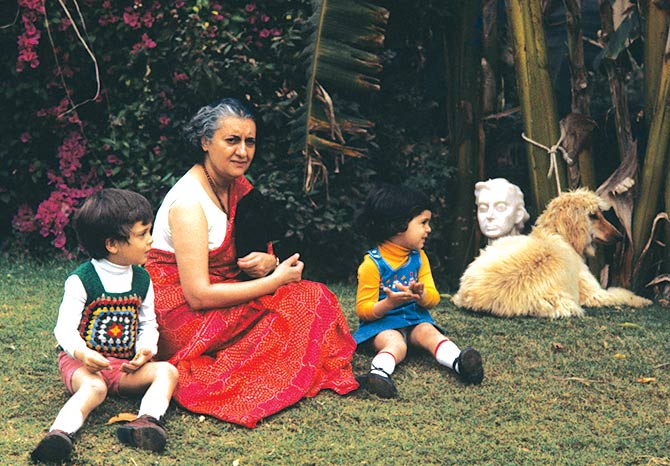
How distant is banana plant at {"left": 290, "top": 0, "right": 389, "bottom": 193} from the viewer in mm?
5168

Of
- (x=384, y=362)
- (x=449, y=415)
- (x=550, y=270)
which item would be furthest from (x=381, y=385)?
(x=550, y=270)

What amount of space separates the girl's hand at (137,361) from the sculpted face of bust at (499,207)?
105 inches

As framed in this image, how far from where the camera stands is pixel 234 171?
3795 millimetres

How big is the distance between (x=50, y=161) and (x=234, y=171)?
3.24m

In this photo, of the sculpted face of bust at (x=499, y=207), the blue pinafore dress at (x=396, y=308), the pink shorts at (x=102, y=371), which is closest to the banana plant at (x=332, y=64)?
the sculpted face of bust at (x=499, y=207)

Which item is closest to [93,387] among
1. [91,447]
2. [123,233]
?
[91,447]

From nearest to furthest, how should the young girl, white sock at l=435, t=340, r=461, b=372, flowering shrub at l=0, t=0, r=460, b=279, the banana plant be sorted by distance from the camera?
white sock at l=435, t=340, r=461, b=372 < the young girl < the banana plant < flowering shrub at l=0, t=0, r=460, b=279

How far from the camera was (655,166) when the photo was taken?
530cm

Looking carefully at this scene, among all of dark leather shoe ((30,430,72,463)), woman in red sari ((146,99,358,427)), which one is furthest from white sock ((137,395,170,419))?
dark leather shoe ((30,430,72,463))

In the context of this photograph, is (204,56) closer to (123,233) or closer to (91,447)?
(123,233)

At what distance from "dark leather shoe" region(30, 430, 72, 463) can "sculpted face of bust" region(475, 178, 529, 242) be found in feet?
10.3

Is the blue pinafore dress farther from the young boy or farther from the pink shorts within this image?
the pink shorts

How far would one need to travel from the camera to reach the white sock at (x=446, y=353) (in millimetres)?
3945

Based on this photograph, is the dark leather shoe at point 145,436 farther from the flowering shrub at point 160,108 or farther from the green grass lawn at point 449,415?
the flowering shrub at point 160,108
